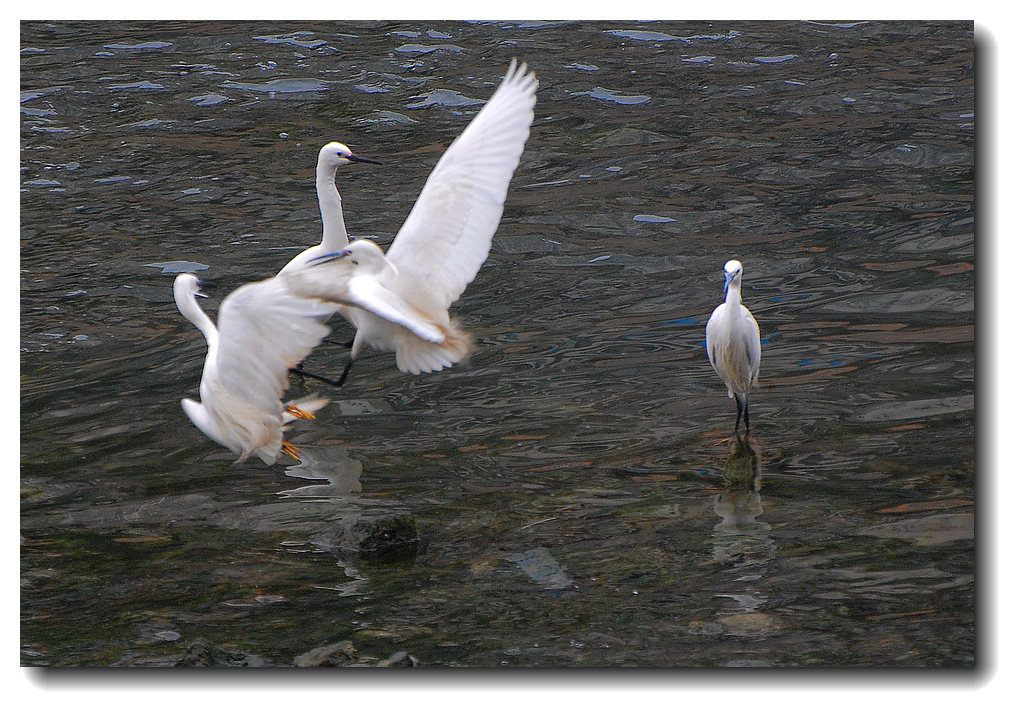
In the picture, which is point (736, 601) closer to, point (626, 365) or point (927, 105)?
point (626, 365)

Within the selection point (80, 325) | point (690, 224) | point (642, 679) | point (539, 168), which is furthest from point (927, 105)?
point (80, 325)

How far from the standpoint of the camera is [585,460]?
329 centimetres

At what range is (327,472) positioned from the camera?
338cm

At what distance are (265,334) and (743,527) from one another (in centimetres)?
122

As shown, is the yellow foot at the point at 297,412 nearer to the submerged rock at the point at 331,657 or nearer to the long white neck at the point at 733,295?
A: the submerged rock at the point at 331,657

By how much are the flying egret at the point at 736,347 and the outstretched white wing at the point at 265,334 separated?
1.25 meters

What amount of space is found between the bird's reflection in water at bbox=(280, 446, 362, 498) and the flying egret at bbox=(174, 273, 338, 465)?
1.09 ft

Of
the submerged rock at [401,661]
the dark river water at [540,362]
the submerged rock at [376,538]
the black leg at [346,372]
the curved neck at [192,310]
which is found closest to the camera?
the submerged rock at [401,661]

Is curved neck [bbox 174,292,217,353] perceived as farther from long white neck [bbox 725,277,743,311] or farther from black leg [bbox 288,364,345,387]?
long white neck [bbox 725,277,743,311]

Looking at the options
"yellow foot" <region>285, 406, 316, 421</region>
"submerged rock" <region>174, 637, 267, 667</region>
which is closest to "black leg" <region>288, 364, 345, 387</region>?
"yellow foot" <region>285, 406, 316, 421</region>

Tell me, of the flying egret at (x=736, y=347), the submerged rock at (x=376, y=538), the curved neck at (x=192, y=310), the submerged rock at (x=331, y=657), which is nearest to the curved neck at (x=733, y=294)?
the flying egret at (x=736, y=347)

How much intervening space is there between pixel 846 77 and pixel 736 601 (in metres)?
2.36

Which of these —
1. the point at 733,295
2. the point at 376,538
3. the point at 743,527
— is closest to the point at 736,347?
the point at 733,295

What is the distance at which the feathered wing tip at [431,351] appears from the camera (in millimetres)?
3264
